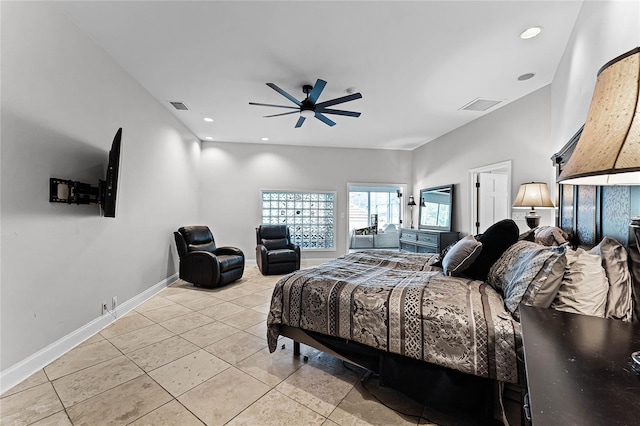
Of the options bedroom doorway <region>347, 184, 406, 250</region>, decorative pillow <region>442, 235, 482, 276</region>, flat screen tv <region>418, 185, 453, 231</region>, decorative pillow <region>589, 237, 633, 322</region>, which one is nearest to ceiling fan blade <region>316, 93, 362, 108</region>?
decorative pillow <region>442, 235, 482, 276</region>

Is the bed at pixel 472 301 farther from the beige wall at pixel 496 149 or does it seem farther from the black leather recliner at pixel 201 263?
the black leather recliner at pixel 201 263

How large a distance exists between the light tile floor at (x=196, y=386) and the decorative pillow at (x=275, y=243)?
2.57 meters

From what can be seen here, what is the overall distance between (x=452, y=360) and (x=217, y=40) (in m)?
3.21

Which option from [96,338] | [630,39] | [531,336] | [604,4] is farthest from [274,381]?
[604,4]

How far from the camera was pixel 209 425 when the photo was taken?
154cm

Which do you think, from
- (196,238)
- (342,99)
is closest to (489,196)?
(342,99)

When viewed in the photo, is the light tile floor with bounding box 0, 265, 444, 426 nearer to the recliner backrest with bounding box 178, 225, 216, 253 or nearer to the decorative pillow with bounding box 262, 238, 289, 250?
the recliner backrest with bounding box 178, 225, 216, 253

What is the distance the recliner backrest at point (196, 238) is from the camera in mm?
4398

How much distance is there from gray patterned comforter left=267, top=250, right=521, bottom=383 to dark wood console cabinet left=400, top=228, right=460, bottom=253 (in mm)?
3019

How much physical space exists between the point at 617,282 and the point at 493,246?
0.83 m

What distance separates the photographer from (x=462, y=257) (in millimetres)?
2115

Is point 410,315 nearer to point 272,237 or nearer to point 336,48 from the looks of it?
point 336,48

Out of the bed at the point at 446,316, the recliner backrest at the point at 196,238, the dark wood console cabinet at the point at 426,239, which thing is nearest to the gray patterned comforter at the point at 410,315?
the bed at the point at 446,316

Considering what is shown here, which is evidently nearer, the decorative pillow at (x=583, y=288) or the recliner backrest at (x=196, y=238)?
the decorative pillow at (x=583, y=288)
